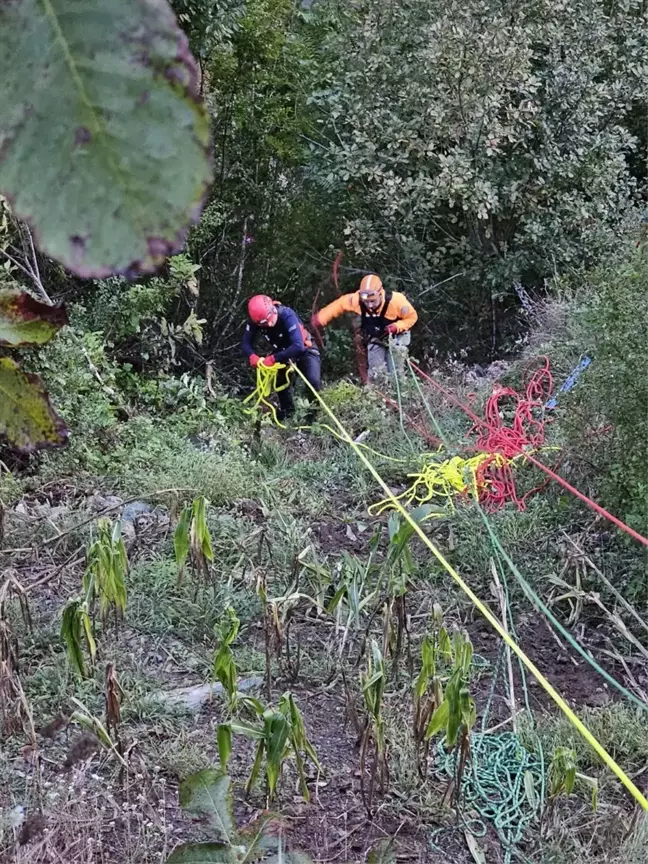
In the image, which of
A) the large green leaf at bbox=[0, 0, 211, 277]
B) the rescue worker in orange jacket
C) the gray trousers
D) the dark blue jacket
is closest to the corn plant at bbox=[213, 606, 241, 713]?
the large green leaf at bbox=[0, 0, 211, 277]

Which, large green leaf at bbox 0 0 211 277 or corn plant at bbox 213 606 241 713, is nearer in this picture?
large green leaf at bbox 0 0 211 277

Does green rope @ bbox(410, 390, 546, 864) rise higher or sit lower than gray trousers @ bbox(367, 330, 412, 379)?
higher

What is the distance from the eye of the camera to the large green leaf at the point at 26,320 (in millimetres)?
390

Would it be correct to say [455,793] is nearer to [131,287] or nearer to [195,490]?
[195,490]

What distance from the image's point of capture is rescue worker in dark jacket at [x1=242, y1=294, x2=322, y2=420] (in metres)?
5.94

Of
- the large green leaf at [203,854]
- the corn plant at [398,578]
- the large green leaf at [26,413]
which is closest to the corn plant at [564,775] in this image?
the corn plant at [398,578]

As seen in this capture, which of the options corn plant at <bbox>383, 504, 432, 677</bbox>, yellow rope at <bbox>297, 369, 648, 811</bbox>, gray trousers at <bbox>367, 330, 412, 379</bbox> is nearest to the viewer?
yellow rope at <bbox>297, 369, 648, 811</bbox>

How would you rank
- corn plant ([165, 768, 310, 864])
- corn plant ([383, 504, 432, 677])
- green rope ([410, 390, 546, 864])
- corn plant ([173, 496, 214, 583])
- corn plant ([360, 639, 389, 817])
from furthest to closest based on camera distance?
corn plant ([173, 496, 214, 583])
corn plant ([383, 504, 432, 677])
green rope ([410, 390, 546, 864])
corn plant ([360, 639, 389, 817])
corn plant ([165, 768, 310, 864])

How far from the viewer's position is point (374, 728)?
1.90m

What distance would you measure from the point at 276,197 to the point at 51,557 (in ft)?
17.8

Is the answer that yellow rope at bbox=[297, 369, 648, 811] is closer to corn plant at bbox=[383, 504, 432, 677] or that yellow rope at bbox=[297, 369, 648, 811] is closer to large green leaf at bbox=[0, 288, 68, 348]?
corn plant at bbox=[383, 504, 432, 677]

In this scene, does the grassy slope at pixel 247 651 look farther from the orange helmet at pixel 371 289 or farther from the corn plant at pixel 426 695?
the orange helmet at pixel 371 289

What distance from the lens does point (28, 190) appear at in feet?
0.62

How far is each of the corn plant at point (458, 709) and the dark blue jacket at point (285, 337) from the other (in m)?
4.17
